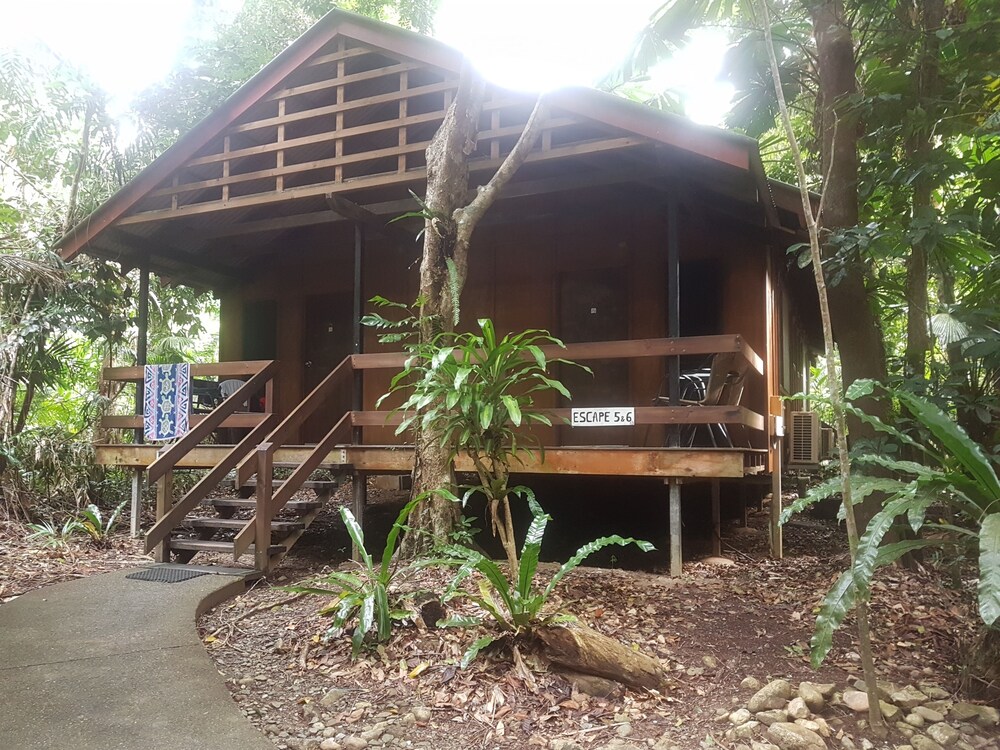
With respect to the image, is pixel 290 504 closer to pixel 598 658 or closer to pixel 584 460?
pixel 584 460

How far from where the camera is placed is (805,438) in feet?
29.2

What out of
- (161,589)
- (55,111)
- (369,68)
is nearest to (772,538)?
(161,589)

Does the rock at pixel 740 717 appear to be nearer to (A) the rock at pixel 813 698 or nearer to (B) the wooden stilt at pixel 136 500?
(A) the rock at pixel 813 698

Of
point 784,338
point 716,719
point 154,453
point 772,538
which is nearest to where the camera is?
point 716,719

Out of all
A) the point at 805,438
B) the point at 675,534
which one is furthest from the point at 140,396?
the point at 805,438

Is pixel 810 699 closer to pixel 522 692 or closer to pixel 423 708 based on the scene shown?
pixel 522 692

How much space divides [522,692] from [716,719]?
0.86 meters

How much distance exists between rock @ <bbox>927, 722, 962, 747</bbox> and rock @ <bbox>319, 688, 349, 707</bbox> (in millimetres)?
2484

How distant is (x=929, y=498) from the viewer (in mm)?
2854

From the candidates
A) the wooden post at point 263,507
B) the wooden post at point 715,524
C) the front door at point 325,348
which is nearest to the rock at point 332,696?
the wooden post at point 263,507

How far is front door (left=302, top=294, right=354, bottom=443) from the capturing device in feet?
30.0

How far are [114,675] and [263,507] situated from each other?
6.48 ft

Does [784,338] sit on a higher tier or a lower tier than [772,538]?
higher

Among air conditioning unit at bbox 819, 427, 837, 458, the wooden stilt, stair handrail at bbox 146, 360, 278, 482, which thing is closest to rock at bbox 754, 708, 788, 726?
stair handrail at bbox 146, 360, 278, 482
